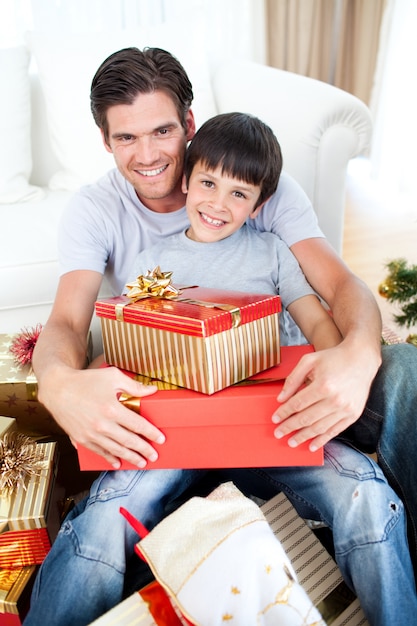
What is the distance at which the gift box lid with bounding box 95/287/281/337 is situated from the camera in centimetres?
87

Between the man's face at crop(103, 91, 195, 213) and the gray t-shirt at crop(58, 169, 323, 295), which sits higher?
the man's face at crop(103, 91, 195, 213)

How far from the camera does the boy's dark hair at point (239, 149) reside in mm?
1162

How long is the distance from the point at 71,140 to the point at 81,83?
0.19 meters

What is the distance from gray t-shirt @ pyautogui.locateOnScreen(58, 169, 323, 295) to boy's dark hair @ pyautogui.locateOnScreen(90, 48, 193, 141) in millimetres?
187

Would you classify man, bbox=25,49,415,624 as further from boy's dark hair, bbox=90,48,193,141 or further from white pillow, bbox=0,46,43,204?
white pillow, bbox=0,46,43,204

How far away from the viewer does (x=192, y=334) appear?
0.87m

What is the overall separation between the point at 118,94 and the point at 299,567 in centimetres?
95

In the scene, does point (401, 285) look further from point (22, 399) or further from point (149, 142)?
point (22, 399)

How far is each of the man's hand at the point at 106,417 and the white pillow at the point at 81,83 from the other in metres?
1.23

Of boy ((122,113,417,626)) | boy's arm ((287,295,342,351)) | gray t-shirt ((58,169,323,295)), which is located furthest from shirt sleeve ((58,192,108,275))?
boy's arm ((287,295,342,351))

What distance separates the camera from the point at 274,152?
1.20 metres

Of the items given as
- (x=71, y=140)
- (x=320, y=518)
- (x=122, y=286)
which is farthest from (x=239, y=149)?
(x=71, y=140)

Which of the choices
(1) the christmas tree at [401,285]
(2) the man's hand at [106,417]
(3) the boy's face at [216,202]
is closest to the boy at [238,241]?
(3) the boy's face at [216,202]

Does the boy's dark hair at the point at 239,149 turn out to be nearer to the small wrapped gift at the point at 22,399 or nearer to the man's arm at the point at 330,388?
the man's arm at the point at 330,388
